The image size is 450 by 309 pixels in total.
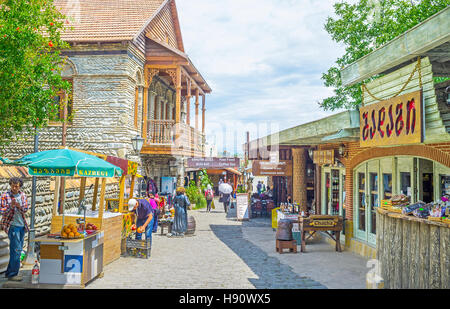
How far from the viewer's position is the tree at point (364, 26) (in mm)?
18797

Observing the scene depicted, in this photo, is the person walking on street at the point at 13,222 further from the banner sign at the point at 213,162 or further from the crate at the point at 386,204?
the banner sign at the point at 213,162

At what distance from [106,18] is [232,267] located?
13508 millimetres

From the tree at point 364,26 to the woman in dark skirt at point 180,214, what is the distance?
12.3 m

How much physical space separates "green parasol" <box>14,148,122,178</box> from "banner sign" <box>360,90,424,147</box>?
476 cm

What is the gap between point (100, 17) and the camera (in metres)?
17.3

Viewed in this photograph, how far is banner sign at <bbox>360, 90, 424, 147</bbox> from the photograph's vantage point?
5.38 m

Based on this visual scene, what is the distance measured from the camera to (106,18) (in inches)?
680

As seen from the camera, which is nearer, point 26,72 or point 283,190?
point 26,72

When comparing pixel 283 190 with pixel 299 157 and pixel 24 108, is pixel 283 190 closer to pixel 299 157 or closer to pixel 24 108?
pixel 299 157

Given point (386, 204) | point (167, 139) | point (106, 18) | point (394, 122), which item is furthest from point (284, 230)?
point (106, 18)

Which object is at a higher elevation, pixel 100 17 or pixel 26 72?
pixel 100 17

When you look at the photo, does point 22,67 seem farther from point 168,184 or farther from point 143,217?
point 168,184
